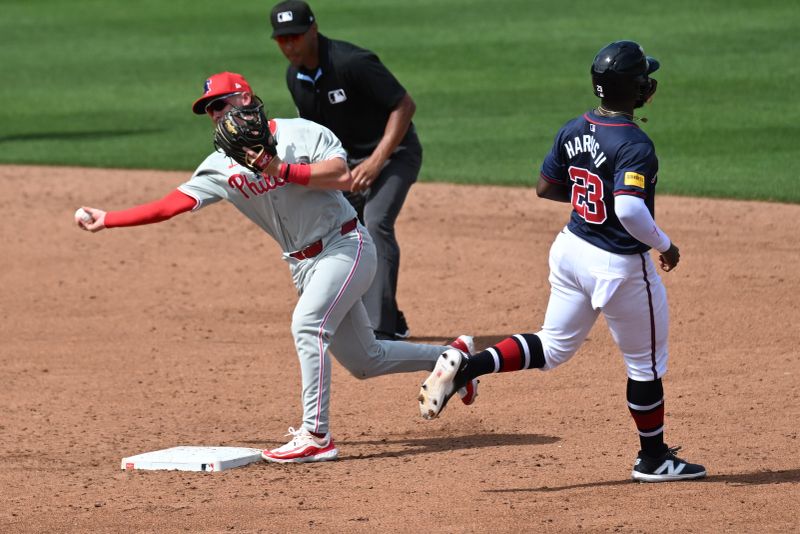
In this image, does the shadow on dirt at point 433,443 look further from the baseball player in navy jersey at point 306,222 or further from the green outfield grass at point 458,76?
the green outfield grass at point 458,76

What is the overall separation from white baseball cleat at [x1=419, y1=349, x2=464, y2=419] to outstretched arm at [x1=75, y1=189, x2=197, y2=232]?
140 cm

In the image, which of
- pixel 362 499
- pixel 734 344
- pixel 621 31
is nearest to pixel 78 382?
pixel 362 499

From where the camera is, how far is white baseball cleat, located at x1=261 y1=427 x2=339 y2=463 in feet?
19.9

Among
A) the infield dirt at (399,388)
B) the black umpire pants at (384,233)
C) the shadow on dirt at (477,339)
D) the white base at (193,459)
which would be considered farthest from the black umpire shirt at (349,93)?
the white base at (193,459)

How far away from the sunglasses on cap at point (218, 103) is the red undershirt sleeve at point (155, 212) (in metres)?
0.42

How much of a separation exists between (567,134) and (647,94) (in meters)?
0.37

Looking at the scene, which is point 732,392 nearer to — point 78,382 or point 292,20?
point 292,20

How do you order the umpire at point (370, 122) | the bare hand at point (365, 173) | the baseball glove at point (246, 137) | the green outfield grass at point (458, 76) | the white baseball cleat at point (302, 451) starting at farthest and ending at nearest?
1. the green outfield grass at point (458, 76)
2. the umpire at point (370, 122)
3. the bare hand at point (365, 173)
4. the white baseball cleat at point (302, 451)
5. the baseball glove at point (246, 137)

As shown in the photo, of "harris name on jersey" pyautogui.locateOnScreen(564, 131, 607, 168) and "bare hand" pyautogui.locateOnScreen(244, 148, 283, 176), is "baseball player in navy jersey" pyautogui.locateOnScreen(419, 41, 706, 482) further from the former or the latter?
"bare hand" pyautogui.locateOnScreen(244, 148, 283, 176)

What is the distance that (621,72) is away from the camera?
5297 millimetres

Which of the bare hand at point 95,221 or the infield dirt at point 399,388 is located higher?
the bare hand at point 95,221

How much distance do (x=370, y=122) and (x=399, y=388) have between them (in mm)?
1673

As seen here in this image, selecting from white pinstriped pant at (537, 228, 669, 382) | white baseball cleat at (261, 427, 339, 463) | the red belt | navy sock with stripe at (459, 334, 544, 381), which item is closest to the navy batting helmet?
white pinstriped pant at (537, 228, 669, 382)

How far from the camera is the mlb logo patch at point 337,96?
7941 mm
